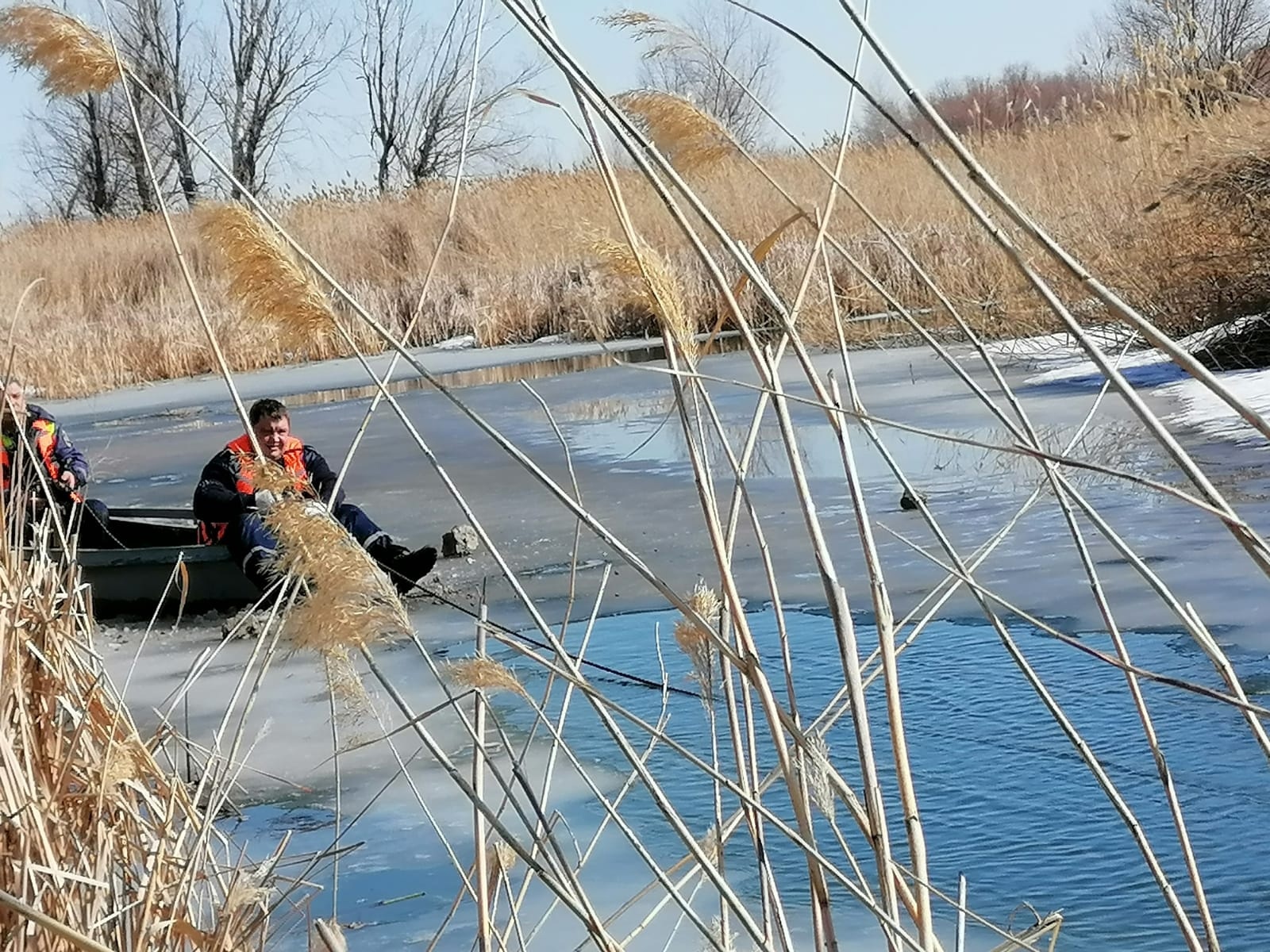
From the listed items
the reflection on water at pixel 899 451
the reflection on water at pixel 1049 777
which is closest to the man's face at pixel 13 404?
the reflection on water at pixel 1049 777

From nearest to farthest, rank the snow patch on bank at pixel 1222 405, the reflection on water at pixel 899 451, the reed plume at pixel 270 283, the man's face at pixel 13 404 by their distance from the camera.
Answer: the reed plume at pixel 270 283
the man's face at pixel 13 404
the reflection on water at pixel 899 451
the snow patch on bank at pixel 1222 405

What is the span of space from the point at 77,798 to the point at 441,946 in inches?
34.2

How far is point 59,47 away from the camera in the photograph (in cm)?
144

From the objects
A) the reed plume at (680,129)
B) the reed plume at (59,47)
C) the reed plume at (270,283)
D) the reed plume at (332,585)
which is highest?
the reed plume at (59,47)

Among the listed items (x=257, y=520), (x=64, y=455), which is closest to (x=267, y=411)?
(x=257, y=520)

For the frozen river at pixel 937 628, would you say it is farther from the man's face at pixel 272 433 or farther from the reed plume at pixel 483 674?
the man's face at pixel 272 433

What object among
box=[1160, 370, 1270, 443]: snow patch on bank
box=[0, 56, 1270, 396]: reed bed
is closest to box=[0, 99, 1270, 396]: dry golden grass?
box=[0, 56, 1270, 396]: reed bed

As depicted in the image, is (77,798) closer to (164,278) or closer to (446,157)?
(164,278)

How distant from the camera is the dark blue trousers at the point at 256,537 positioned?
189 inches

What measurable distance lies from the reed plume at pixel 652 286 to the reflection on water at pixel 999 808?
94 centimetres

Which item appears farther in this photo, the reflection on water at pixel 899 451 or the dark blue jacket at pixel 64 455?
the dark blue jacket at pixel 64 455

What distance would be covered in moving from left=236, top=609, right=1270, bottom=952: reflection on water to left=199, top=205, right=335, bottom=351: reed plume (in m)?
0.99

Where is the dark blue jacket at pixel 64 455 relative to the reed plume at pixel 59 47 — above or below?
below

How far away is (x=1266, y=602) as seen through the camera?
11.3 feet
